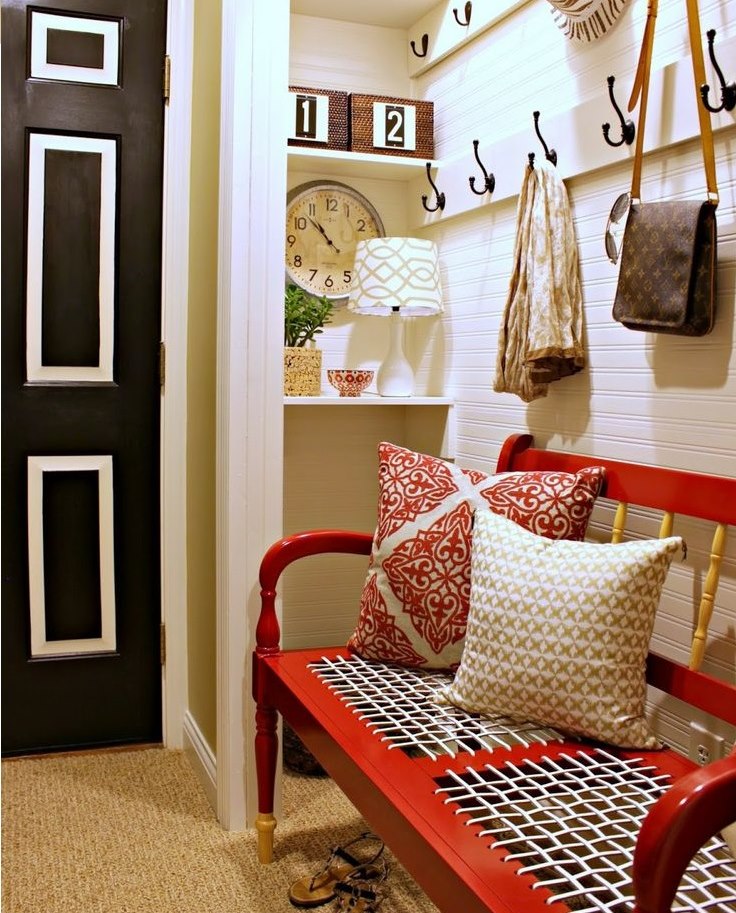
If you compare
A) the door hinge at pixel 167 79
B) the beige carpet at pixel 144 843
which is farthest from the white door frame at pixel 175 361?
the beige carpet at pixel 144 843

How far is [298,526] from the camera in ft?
8.94

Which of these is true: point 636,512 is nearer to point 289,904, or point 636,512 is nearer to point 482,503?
point 482,503

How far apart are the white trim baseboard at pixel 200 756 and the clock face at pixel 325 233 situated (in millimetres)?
1246

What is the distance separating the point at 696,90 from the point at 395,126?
1.13 metres

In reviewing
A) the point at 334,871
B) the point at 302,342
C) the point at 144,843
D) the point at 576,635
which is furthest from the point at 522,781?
the point at 302,342

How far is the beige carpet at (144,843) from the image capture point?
6.03 feet

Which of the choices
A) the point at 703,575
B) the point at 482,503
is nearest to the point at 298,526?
the point at 482,503

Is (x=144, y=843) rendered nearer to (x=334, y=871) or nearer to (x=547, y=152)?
(x=334, y=871)

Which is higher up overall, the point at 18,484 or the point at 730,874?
the point at 18,484

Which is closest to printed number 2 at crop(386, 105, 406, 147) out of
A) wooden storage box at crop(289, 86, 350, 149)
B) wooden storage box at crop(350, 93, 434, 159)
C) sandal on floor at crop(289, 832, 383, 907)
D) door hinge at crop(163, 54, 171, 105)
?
wooden storage box at crop(350, 93, 434, 159)

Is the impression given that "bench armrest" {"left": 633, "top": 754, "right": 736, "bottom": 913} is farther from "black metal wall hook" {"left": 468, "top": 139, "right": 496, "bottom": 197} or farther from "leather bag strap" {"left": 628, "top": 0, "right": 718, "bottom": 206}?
"black metal wall hook" {"left": 468, "top": 139, "right": 496, "bottom": 197}

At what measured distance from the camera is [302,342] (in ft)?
8.23

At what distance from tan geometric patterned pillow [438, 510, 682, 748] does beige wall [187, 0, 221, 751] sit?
0.93 m

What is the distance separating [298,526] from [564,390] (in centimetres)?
100
